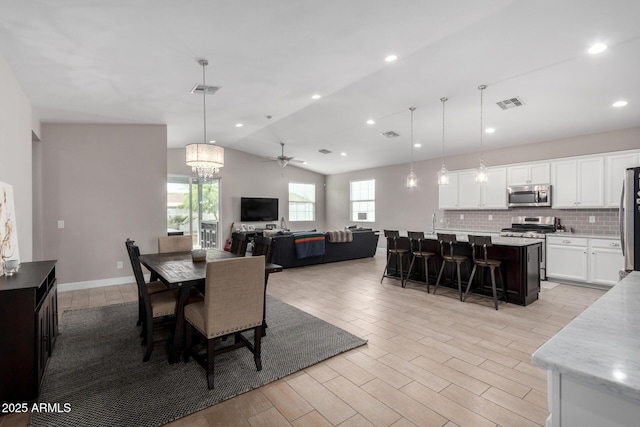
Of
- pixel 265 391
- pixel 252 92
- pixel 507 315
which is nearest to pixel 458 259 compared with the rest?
pixel 507 315

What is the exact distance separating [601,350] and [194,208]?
30.3 feet

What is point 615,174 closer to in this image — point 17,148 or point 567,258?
point 567,258

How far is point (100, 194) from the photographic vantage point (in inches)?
206

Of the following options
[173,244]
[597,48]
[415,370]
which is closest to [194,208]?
[173,244]

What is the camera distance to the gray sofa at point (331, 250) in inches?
260

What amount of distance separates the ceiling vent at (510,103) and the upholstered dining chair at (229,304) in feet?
15.0

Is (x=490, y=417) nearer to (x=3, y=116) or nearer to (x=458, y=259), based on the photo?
(x=458, y=259)

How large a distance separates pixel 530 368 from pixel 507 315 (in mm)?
1402

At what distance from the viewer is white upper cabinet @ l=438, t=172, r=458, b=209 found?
24.1 feet

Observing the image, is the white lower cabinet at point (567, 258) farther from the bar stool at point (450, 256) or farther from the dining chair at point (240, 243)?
the dining chair at point (240, 243)

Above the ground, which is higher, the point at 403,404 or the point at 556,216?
the point at 556,216

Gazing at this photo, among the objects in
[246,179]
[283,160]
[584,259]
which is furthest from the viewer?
[246,179]

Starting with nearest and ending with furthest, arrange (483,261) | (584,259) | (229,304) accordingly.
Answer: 1. (229,304)
2. (483,261)
3. (584,259)

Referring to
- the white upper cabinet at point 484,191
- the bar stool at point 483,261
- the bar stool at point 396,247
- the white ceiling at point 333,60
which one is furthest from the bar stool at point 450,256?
the white upper cabinet at point 484,191
